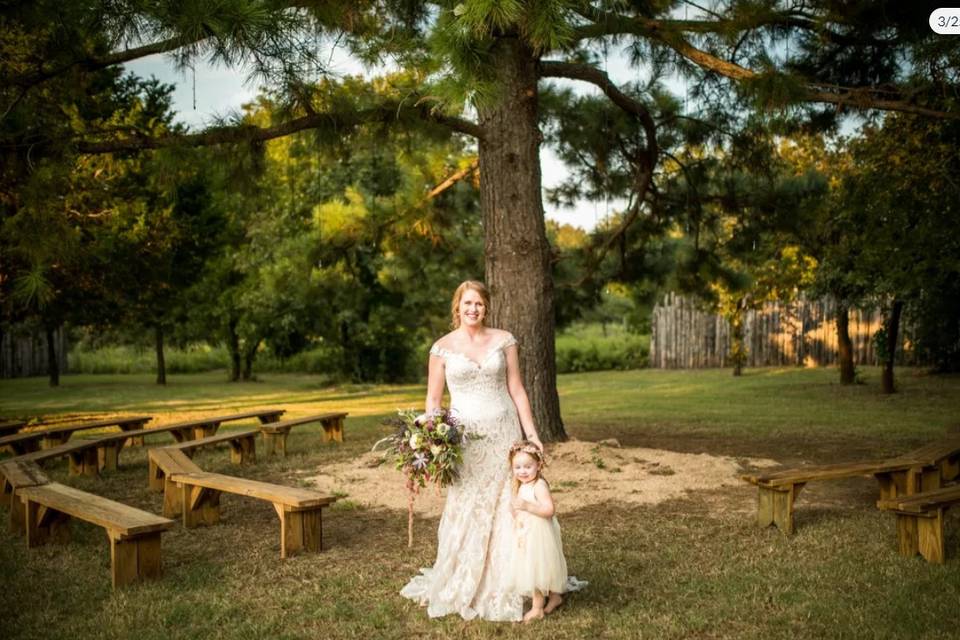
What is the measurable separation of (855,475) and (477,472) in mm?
3341

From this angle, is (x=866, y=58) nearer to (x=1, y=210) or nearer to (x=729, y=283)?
(x=729, y=283)

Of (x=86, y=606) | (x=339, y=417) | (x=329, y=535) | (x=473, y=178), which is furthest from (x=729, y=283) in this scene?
(x=86, y=606)

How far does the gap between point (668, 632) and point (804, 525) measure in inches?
94.7

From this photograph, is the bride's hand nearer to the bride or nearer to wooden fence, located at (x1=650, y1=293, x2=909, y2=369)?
the bride

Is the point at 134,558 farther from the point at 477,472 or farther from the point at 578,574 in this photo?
the point at 578,574

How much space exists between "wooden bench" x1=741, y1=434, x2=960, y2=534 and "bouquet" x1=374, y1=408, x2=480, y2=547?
2416 millimetres

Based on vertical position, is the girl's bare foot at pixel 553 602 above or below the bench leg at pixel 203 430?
below

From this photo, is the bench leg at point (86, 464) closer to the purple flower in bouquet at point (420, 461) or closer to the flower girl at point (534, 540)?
the purple flower in bouquet at point (420, 461)

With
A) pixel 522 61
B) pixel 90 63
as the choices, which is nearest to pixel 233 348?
pixel 522 61

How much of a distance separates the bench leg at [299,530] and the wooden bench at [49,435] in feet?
15.4

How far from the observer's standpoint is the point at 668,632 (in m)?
3.88

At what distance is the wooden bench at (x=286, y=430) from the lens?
951cm

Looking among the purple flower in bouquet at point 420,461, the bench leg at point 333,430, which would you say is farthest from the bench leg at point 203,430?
the purple flower in bouquet at point 420,461

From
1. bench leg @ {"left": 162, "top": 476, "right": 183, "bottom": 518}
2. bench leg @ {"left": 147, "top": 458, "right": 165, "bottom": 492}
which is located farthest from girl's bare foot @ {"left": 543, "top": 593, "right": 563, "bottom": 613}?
bench leg @ {"left": 147, "top": 458, "right": 165, "bottom": 492}
